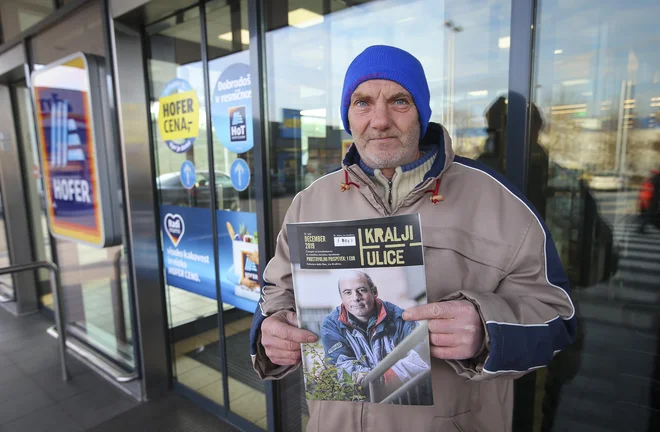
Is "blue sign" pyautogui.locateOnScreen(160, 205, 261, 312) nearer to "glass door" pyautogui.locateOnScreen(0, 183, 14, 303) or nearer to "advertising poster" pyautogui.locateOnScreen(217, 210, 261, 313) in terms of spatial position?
"advertising poster" pyautogui.locateOnScreen(217, 210, 261, 313)

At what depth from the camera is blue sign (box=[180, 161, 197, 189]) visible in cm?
297

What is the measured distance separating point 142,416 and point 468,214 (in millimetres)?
3063

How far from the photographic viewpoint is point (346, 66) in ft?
7.11

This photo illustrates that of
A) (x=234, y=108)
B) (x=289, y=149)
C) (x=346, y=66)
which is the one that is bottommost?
(x=289, y=149)

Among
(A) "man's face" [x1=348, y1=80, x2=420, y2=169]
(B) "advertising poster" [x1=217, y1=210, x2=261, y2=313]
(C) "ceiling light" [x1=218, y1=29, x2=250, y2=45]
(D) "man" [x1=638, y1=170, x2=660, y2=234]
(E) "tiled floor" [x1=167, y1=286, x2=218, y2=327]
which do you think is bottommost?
(E) "tiled floor" [x1=167, y1=286, x2=218, y2=327]

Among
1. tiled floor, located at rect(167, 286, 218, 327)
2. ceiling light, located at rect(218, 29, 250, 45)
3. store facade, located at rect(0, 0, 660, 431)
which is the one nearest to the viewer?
store facade, located at rect(0, 0, 660, 431)

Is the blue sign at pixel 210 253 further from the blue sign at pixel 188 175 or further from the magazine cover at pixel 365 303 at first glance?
the magazine cover at pixel 365 303

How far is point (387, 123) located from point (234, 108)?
5.16ft

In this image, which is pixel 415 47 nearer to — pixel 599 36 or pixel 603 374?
pixel 599 36

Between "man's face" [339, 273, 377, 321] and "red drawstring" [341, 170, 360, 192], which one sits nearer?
"man's face" [339, 273, 377, 321]

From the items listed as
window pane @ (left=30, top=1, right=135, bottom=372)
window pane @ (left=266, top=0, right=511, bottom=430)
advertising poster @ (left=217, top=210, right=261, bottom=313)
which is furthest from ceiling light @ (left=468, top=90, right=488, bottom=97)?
window pane @ (left=30, top=1, right=135, bottom=372)

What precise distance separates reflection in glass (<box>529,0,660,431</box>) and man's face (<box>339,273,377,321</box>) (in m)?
0.99

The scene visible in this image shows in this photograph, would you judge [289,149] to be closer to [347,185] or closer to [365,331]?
[347,185]

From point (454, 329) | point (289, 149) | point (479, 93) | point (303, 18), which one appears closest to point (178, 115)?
point (289, 149)
